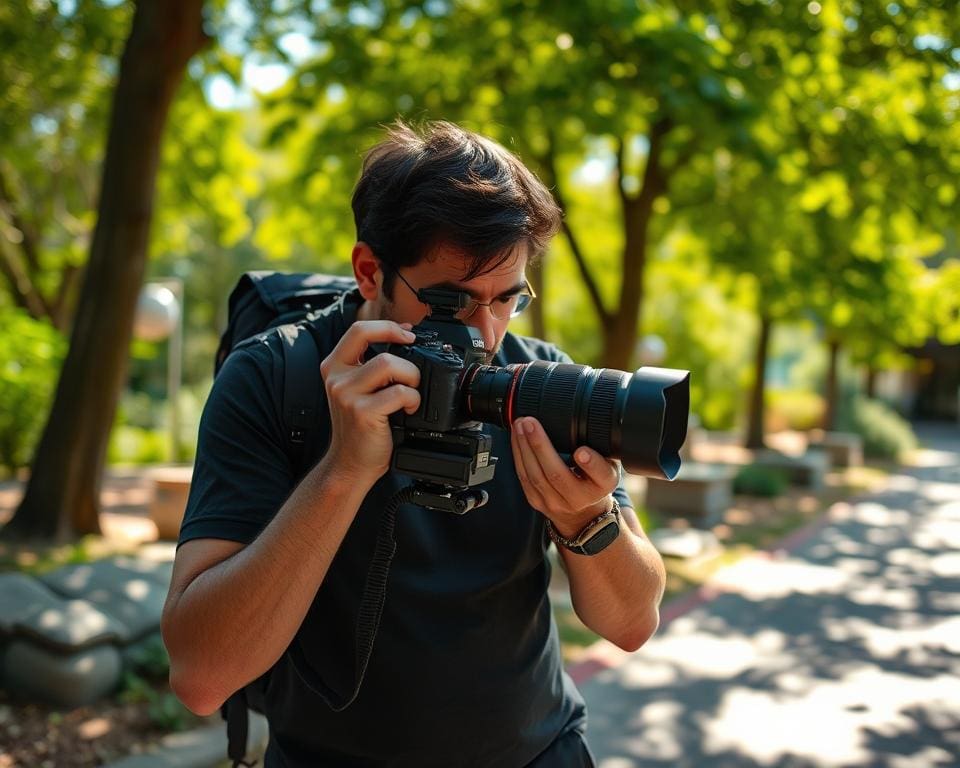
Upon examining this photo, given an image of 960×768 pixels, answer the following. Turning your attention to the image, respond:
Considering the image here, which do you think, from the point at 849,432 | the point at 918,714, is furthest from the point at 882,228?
the point at 849,432

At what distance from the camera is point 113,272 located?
23.1 ft

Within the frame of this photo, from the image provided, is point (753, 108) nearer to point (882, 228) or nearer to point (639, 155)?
point (882, 228)

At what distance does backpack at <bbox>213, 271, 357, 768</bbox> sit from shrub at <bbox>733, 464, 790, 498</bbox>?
12.2 metres

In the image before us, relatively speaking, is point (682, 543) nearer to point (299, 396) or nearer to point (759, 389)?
point (299, 396)

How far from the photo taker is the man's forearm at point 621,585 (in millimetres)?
1650

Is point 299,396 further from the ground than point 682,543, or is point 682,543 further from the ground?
point 299,396

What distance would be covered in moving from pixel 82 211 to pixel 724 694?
1430 cm

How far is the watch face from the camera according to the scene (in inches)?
62.4

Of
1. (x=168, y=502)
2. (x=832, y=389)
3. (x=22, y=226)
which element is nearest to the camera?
(x=168, y=502)

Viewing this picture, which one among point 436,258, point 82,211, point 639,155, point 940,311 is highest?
point 639,155

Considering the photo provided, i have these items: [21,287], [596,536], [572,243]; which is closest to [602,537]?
[596,536]

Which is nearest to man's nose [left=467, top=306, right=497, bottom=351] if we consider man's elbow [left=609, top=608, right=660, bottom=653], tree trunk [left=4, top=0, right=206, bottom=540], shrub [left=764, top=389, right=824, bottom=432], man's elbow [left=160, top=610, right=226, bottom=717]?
man's elbow [left=609, top=608, right=660, bottom=653]

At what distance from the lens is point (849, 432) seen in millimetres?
21172

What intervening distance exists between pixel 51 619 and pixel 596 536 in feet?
11.4
